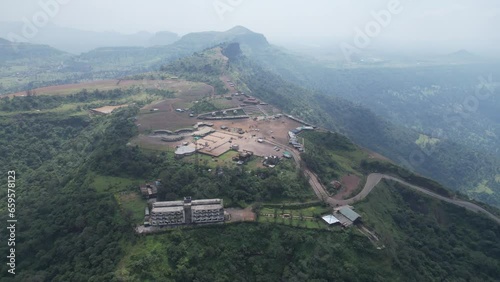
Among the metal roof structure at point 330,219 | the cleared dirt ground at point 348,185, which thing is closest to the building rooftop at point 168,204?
the metal roof structure at point 330,219

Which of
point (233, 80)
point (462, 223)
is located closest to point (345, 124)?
point (233, 80)

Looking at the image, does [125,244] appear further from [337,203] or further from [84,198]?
[337,203]

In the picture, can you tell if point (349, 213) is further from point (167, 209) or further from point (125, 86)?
point (125, 86)

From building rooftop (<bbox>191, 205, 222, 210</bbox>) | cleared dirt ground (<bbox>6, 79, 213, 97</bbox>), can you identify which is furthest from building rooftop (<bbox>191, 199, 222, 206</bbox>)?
cleared dirt ground (<bbox>6, 79, 213, 97</bbox>)

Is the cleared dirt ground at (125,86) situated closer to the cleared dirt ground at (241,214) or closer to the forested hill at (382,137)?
the forested hill at (382,137)

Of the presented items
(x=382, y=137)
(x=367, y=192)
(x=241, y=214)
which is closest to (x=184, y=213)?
(x=241, y=214)

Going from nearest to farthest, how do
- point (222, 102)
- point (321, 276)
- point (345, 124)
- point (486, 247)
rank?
point (321, 276) < point (486, 247) < point (222, 102) < point (345, 124)
